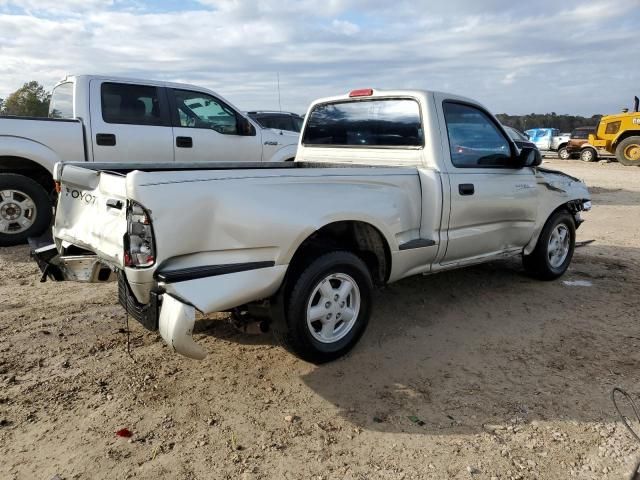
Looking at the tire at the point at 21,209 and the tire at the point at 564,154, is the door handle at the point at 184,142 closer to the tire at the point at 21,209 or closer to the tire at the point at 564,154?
the tire at the point at 21,209

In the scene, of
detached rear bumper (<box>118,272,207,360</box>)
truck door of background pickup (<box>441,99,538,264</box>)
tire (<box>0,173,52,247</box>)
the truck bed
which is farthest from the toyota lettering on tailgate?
tire (<box>0,173,52,247</box>)

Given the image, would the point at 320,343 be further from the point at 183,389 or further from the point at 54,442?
the point at 54,442

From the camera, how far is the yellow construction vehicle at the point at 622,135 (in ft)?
70.9

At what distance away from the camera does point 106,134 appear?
6.85 m

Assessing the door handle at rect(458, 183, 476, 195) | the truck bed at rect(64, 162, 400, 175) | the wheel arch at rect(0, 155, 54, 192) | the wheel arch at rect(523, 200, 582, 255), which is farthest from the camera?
the wheel arch at rect(0, 155, 54, 192)

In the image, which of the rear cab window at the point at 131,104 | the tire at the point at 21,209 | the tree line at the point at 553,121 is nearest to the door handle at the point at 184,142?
the rear cab window at the point at 131,104

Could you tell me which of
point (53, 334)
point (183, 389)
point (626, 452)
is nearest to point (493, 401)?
point (626, 452)

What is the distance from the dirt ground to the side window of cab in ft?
4.26

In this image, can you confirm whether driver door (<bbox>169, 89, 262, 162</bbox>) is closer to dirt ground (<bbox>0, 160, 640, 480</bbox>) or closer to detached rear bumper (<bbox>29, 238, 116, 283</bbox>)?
dirt ground (<bbox>0, 160, 640, 480</bbox>)

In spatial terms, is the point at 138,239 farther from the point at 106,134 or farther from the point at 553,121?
the point at 553,121

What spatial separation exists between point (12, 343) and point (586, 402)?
3.87 m

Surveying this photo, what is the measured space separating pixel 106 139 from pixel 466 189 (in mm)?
4697

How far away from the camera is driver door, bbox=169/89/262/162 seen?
7414 mm

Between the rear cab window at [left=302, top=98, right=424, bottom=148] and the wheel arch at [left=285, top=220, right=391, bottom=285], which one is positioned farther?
the rear cab window at [left=302, top=98, right=424, bottom=148]
